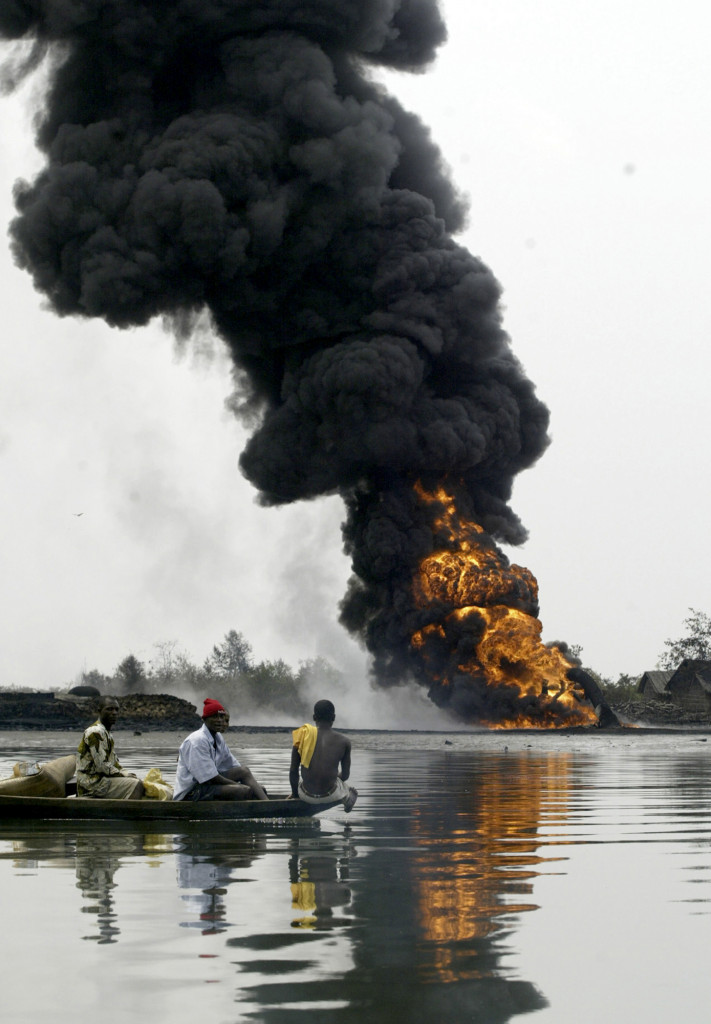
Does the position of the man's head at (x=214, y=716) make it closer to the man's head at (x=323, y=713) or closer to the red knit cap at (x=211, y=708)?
the red knit cap at (x=211, y=708)

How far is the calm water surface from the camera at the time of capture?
606 centimetres

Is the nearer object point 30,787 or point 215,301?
point 30,787

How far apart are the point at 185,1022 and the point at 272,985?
2.35 ft

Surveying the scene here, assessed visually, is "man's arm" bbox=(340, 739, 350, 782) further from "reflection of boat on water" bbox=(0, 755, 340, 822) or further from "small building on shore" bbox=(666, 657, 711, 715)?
"small building on shore" bbox=(666, 657, 711, 715)

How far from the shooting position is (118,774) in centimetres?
1464

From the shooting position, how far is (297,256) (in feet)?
182

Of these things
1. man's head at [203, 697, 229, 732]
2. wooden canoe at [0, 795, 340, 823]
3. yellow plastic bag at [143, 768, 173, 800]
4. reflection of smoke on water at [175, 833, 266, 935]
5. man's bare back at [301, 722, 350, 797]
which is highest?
man's head at [203, 697, 229, 732]

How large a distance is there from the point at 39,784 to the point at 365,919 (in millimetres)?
7681

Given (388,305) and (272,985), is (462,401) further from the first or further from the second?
(272,985)

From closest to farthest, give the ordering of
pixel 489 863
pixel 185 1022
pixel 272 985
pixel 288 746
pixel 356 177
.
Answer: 1. pixel 185 1022
2. pixel 272 985
3. pixel 489 863
4. pixel 288 746
5. pixel 356 177

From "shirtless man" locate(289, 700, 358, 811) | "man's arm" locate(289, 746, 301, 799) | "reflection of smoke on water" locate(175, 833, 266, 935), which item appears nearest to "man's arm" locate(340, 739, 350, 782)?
"shirtless man" locate(289, 700, 358, 811)

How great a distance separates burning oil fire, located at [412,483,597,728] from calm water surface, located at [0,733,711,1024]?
36.5 meters

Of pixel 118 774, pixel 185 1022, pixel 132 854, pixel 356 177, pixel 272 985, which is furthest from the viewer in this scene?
pixel 356 177

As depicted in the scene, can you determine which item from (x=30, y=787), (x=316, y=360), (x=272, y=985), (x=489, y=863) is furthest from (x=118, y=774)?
(x=316, y=360)
